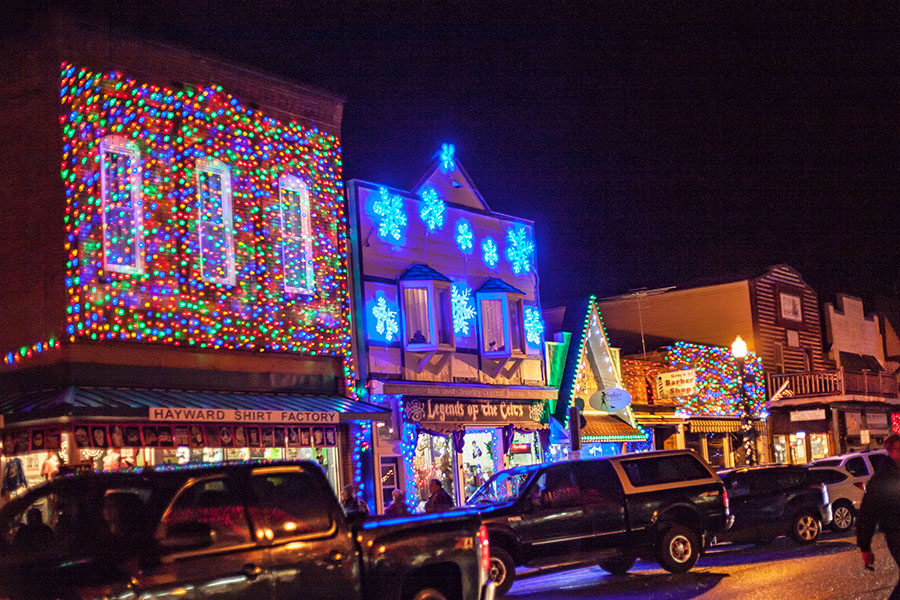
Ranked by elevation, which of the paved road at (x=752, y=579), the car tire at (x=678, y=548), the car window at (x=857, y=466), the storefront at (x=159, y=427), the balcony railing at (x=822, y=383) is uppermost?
the balcony railing at (x=822, y=383)

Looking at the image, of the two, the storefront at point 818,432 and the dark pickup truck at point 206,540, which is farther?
the storefront at point 818,432

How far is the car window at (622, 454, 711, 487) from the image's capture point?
16312 millimetres

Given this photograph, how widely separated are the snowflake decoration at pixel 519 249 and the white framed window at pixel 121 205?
39.3ft

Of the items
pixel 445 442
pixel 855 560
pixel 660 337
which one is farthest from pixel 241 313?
pixel 660 337

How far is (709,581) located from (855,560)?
296cm

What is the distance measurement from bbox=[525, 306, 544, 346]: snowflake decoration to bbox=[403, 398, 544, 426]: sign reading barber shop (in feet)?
5.66

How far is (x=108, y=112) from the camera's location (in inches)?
719

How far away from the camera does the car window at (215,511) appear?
24.5ft

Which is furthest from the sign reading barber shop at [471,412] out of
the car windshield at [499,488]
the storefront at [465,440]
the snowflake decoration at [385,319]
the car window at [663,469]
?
the car window at [663,469]

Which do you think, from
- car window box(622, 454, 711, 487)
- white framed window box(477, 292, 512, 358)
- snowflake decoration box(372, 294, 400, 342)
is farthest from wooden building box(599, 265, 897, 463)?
car window box(622, 454, 711, 487)

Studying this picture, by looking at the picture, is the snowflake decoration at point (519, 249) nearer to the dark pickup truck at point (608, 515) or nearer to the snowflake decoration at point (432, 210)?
the snowflake decoration at point (432, 210)

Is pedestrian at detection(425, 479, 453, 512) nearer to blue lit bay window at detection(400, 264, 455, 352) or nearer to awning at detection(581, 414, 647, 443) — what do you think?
blue lit bay window at detection(400, 264, 455, 352)

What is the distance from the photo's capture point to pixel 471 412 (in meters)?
25.6

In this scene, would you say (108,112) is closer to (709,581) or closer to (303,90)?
(303,90)
